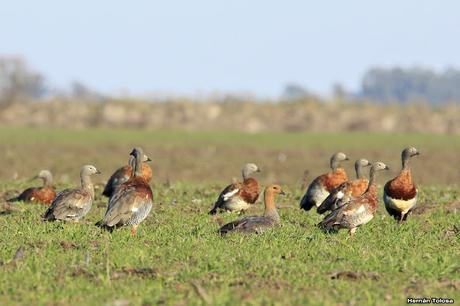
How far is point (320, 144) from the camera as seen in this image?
47406 mm

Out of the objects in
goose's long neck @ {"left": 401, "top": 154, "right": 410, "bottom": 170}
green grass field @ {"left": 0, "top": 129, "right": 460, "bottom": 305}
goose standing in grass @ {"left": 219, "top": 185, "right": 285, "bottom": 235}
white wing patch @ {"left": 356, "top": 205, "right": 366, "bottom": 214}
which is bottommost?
green grass field @ {"left": 0, "top": 129, "right": 460, "bottom": 305}

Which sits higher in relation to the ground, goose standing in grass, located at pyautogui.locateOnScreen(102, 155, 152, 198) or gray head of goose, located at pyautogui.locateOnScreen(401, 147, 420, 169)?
gray head of goose, located at pyautogui.locateOnScreen(401, 147, 420, 169)

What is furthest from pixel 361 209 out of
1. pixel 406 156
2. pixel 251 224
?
pixel 406 156

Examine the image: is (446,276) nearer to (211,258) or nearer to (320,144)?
(211,258)

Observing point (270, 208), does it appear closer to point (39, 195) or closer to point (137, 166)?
point (137, 166)


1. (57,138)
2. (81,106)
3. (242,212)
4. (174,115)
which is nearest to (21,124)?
(81,106)

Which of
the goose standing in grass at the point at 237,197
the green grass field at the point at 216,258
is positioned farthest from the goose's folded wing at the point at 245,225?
the goose standing in grass at the point at 237,197

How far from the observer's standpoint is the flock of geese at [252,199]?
13312 mm

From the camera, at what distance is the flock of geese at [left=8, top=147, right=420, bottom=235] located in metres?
13.3

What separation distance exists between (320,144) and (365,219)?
111 ft

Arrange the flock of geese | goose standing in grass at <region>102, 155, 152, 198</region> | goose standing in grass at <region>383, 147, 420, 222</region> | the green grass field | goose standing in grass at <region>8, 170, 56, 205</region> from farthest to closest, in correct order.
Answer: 1. goose standing in grass at <region>102, 155, 152, 198</region>
2. goose standing in grass at <region>8, 170, 56, 205</region>
3. goose standing in grass at <region>383, 147, 420, 222</region>
4. the flock of geese
5. the green grass field

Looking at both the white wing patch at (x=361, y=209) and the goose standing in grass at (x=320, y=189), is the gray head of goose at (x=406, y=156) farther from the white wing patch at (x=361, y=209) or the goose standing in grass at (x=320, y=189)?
the white wing patch at (x=361, y=209)

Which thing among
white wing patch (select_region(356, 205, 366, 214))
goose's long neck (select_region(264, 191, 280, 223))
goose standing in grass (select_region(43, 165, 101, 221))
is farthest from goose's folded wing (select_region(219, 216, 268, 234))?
goose standing in grass (select_region(43, 165, 101, 221))

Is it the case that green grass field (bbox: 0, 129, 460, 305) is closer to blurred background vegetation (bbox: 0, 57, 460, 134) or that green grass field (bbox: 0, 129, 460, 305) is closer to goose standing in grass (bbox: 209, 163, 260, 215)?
goose standing in grass (bbox: 209, 163, 260, 215)
